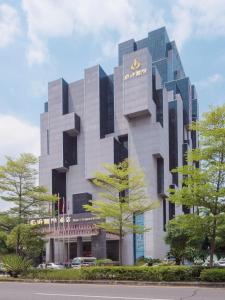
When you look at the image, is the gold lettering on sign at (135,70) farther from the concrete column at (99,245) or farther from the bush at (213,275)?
the bush at (213,275)

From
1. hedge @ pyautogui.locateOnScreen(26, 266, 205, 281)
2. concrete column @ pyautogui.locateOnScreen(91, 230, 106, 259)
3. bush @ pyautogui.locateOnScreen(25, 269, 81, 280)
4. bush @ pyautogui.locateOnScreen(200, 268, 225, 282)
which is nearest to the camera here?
bush @ pyautogui.locateOnScreen(200, 268, 225, 282)

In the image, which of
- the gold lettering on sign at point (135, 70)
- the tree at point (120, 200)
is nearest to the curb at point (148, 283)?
the tree at point (120, 200)

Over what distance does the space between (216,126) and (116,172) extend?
9836 mm

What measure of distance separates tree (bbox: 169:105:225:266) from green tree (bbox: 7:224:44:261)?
12900 mm

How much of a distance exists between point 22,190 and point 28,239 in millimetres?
3506

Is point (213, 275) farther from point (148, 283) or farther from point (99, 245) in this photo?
point (99, 245)

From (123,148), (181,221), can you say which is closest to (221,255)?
(123,148)

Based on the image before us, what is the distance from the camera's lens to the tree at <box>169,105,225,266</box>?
21.0 metres

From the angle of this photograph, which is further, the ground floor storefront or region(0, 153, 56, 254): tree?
the ground floor storefront

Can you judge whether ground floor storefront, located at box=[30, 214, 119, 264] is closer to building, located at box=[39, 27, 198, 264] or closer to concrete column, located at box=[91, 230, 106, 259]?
concrete column, located at box=[91, 230, 106, 259]

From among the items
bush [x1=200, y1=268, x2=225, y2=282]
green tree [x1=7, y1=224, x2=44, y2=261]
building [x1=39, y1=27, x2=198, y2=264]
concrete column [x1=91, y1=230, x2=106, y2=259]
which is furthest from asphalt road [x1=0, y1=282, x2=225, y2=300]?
concrete column [x1=91, y1=230, x2=106, y2=259]

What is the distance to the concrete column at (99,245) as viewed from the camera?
223 ft

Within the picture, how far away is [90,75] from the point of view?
80.6 metres

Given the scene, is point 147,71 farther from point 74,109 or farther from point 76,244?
point 76,244
